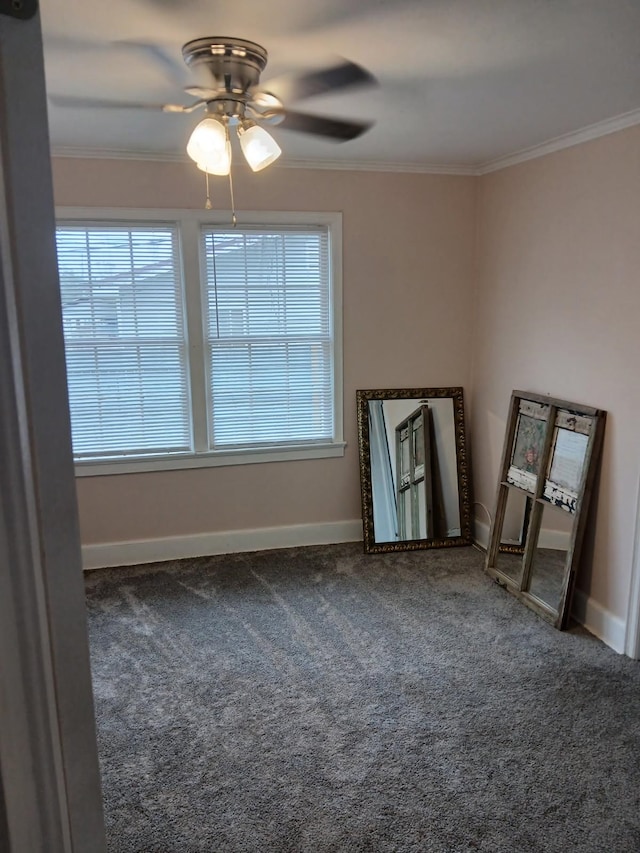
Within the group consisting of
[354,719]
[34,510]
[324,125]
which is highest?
[324,125]

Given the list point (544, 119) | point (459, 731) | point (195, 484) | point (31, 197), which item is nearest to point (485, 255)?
point (544, 119)

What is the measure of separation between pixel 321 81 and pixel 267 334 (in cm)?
183

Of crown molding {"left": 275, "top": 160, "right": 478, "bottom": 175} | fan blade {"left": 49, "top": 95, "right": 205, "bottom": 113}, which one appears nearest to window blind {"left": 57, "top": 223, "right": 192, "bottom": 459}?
crown molding {"left": 275, "top": 160, "right": 478, "bottom": 175}

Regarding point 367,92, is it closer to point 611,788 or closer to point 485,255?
point 485,255

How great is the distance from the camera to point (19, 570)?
0.63 m

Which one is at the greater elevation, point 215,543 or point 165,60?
point 165,60

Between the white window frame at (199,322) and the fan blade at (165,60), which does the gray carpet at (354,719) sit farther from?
the fan blade at (165,60)

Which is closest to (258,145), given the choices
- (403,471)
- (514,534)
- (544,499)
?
(544,499)

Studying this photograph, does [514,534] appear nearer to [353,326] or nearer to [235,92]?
[353,326]

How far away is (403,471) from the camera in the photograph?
13.5 ft

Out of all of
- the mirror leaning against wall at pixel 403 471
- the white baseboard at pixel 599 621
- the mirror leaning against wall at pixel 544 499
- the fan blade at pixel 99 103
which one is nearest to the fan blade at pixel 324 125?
the fan blade at pixel 99 103

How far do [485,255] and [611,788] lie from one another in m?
3.04

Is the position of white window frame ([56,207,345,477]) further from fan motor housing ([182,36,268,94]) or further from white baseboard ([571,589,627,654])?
white baseboard ([571,589,627,654])

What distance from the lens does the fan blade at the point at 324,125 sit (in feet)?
8.94
